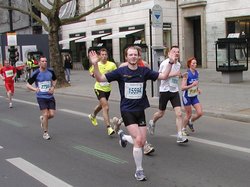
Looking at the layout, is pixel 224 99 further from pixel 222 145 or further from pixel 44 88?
pixel 44 88

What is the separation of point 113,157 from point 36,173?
4.50ft

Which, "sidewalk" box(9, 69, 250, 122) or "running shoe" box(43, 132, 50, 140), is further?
"sidewalk" box(9, 69, 250, 122)

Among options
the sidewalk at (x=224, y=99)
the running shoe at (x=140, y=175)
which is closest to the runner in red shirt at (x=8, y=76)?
the sidewalk at (x=224, y=99)

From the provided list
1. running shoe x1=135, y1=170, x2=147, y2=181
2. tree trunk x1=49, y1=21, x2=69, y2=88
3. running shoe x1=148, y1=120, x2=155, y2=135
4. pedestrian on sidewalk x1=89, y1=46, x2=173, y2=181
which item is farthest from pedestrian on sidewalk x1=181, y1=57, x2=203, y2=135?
tree trunk x1=49, y1=21, x2=69, y2=88

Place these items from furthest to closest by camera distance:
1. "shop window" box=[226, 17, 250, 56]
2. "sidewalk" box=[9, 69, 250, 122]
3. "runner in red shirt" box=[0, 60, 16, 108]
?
"shop window" box=[226, 17, 250, 56], "runner in red shirt" box=[0, 60, 16, 108], "sidewalk" box=[9, 69, 250, 122]

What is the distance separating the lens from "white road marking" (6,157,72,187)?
573 cm

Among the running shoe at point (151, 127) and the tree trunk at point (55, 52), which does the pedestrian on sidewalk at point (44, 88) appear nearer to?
the running shoe at point (151, 127)

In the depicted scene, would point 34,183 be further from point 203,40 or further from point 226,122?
point 203,40

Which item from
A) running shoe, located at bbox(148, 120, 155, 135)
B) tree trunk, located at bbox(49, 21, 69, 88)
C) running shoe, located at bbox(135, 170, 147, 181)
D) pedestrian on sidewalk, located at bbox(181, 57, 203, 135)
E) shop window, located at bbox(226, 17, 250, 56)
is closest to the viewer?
running shoe, located at bbox(135, 170, 147, 181)

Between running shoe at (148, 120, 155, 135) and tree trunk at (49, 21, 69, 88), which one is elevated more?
tree trunk at (49, 21, 69, 88)

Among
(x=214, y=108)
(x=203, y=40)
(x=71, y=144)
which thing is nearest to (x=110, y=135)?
(x=71, y=144)

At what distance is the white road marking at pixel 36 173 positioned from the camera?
5.73 meters

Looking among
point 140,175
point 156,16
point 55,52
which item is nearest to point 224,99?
point 156,16

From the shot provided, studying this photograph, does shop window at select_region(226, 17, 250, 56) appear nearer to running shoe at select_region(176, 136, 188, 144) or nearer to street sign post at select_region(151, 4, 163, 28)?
street sign post at select_region(151, 4, 163, 28)
